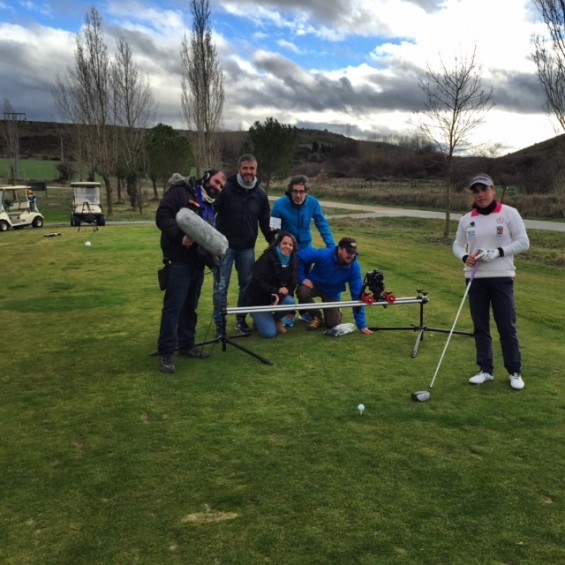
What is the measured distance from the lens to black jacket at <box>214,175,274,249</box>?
6.60m

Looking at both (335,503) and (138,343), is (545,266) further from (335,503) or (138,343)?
(335,503)

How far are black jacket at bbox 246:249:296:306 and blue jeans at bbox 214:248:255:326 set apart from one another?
21 centimetres

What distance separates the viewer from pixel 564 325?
791 centimetres

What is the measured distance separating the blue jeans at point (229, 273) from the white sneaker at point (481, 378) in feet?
10.1

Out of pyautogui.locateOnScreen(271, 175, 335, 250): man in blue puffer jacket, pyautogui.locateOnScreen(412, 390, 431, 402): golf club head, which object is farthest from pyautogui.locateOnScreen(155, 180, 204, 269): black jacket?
pyautogui.locateOnScreen(412, 390, 431, 402): golf club head

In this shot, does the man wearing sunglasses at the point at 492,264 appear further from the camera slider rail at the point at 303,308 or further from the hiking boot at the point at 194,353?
the hiking boot at the point at 194,353

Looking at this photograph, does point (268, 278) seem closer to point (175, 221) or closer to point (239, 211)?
point (239, 211)

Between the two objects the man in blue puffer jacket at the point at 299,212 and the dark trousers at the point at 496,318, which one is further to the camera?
the man in blue puffer jacket at the point at 299,212

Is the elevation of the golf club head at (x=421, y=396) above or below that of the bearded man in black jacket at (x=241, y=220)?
below

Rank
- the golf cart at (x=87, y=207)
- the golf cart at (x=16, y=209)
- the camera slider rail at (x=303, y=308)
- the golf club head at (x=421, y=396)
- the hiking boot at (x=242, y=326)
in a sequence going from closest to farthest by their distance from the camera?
1. the golf club head at (x=421, y=396)
2. the camera slider rail at (x=303, y=308)
3. the hiking boot at (x=242, y=326)
4. the golf cart at (x=16, y=209)
5. the golf cart at (x=87, y=207)

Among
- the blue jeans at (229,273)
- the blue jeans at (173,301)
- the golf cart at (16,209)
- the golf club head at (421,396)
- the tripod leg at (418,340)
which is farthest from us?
the golf cart at (16,209)

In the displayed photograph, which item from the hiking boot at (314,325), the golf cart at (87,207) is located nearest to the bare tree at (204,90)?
the golf cart at (87,207)

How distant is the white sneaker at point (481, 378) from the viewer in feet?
17.3

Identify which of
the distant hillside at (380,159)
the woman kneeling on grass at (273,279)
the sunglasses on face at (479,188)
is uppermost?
the distant hillside at (380,159)
